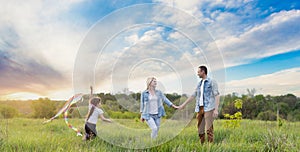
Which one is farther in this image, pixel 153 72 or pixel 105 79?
pixel 153 72

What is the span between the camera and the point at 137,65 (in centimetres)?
572

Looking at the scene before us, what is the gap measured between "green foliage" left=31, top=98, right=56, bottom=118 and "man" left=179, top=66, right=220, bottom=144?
991cm

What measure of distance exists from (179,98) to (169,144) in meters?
1.14

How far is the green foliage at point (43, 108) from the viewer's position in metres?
14.2

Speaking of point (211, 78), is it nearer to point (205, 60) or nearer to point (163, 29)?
point (205, 60)

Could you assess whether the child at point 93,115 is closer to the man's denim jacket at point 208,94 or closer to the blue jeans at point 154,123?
the blue jeans at point 154,123

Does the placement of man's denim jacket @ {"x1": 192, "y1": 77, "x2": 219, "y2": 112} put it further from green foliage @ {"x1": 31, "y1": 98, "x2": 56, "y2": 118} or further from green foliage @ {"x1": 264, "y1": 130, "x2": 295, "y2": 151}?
green foliage @ {"x1": 31, "y1": 98, "x2": 56, "y2": 118}

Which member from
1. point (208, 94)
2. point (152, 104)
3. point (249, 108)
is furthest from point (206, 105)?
point (249, 108)


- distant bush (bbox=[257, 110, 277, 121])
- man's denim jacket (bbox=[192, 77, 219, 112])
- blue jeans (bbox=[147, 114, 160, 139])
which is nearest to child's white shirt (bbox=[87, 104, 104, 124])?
blue jeans (bbox=[147, 114, 160, 139])

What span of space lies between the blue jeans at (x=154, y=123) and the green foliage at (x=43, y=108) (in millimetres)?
9323

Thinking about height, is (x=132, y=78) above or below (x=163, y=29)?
below

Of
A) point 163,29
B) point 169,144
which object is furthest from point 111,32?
point 169,144

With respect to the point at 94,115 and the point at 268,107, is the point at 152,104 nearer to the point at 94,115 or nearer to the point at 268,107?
the point at 94,115

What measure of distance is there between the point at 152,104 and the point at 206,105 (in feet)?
3.97
